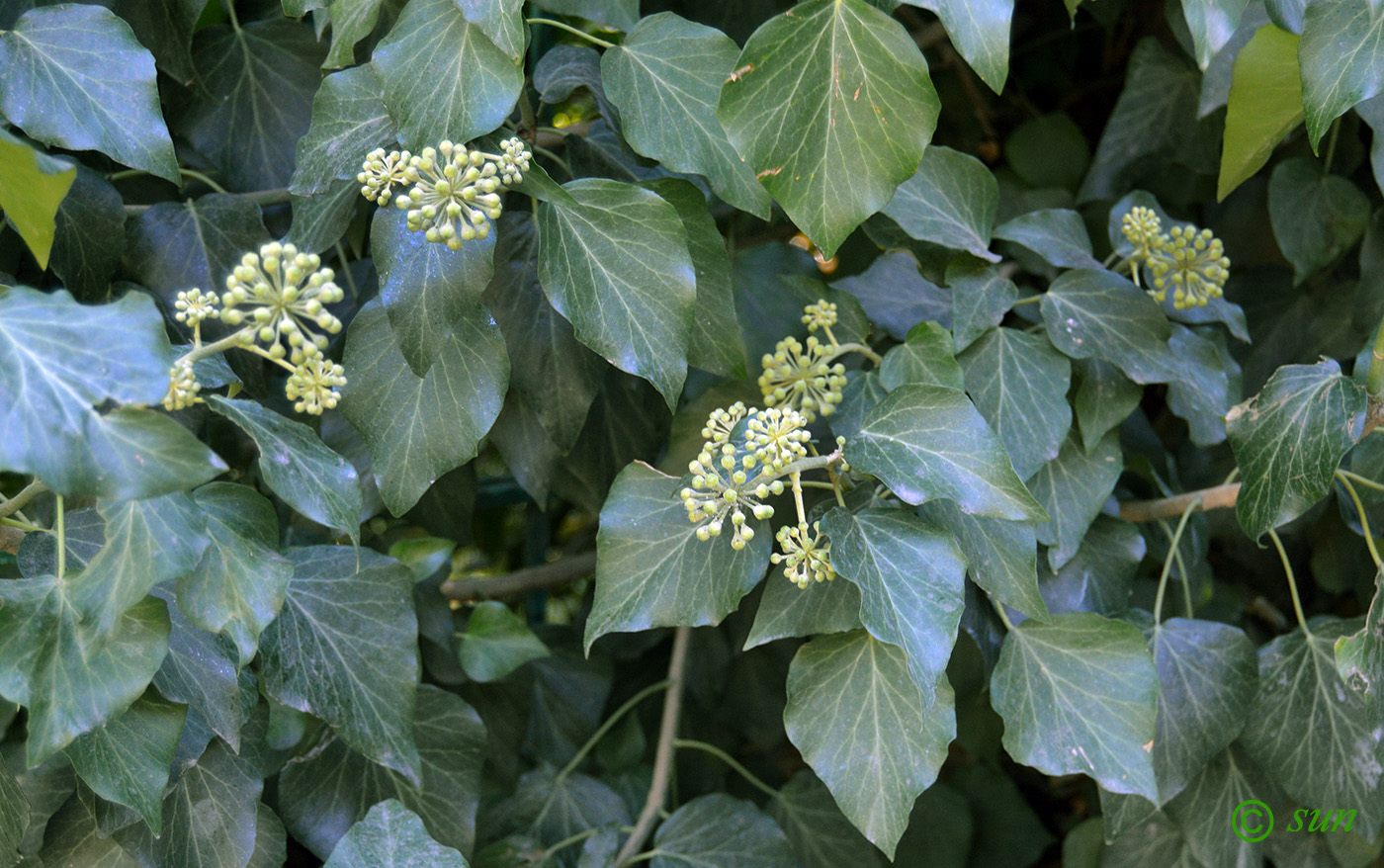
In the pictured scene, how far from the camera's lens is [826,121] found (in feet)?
2.08

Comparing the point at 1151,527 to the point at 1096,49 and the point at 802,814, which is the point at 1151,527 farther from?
the point at 1096,49

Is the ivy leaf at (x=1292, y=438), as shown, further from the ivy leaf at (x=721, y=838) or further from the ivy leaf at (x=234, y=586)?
the ivy leaf at (x=234, y=586)

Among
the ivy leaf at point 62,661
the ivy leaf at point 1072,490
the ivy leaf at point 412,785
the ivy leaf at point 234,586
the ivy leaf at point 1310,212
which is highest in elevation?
the ivy leaf at point 1310,212

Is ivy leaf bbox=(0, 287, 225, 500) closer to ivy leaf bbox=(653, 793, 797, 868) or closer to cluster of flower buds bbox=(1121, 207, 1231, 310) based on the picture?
ivy leaf bbox=(653, 793, 797, 868)

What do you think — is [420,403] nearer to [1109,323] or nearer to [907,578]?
[907,578]

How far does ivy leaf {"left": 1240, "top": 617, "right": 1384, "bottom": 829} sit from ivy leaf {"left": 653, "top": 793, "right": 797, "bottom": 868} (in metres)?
0.42

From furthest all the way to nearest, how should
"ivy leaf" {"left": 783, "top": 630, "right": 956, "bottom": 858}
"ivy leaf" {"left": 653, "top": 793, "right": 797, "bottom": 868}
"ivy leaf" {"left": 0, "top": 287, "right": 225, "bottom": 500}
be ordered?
1. "ivy leaf" {"left": 653, "top": 793, "right": 797, "bottom": 868}
2. "ivy leaf" {"left": 783, "top": 630, "right": 956, "bottom": 858}
3. "ivy leaf" {"left": 0, "top": 287, "right": 225, "bottom": 500}

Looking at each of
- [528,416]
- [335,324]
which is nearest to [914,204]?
[528,416]

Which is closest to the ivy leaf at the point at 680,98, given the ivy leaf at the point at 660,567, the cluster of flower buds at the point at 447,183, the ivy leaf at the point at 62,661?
the cluster of flower buds at the point at 447,183

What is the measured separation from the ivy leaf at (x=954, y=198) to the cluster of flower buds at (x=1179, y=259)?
5.2 inches

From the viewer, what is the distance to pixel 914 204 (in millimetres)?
832

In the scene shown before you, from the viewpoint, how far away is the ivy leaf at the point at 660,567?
690 millimetres

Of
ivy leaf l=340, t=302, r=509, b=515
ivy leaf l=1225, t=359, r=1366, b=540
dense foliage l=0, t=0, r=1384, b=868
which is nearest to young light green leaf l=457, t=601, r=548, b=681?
dense foliage l=0, t=0, r=1384, b=868

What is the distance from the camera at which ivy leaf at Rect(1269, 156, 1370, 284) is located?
3.27ft
